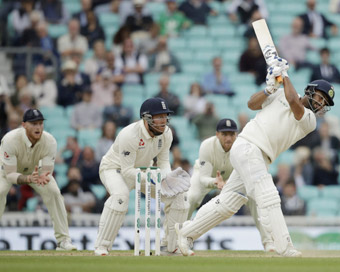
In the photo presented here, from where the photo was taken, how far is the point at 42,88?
13977 millimetres

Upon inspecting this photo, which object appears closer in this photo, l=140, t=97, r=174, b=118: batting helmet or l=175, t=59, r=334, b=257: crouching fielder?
l=175, t=59, r=334, b=257: crouching fielder

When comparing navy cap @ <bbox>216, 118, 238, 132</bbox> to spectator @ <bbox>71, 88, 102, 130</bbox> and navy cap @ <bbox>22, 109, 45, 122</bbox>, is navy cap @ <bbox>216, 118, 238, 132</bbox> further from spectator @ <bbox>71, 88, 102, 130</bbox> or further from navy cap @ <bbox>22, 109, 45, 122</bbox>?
spectator @ <bbox>71, 88, 102, 130</bbox>

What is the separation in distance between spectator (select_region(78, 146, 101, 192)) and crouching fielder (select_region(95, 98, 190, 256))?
4.28 m

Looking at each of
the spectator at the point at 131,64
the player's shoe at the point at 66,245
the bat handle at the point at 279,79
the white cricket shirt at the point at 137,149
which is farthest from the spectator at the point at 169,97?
the bat handle at the point at 279,79

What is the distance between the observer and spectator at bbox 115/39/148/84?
46.4 ft

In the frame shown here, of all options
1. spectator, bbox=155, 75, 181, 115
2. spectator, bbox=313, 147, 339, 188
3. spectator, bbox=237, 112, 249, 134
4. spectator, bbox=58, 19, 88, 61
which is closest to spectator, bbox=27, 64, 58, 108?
spectator, bbox=58, 19, 88, 61

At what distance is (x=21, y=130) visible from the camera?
9.18 meters

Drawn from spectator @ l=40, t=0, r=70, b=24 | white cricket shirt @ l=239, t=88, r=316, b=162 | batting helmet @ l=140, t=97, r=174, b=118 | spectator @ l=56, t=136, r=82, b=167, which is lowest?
white cricket shirt @ l=239, t=88, r=316, b=162

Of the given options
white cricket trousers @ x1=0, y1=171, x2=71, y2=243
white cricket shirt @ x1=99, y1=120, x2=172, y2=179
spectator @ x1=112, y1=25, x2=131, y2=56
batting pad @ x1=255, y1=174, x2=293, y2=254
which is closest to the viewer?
batting pad @ x1=255, y1=174, x2=293, y2=254

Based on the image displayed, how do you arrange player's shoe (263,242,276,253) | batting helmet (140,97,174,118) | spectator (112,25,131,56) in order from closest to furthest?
1. batting helmet (140,97,174,118)
2. player's shoe (263,242,276,253)
3. spectator (112,25,131,56)

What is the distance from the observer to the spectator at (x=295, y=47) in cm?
1438

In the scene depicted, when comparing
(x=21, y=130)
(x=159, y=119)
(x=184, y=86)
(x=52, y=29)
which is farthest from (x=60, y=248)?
(x=52, y=29)

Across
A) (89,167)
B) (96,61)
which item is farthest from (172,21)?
(89,167)

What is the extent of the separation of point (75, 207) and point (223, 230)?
7.99ft
